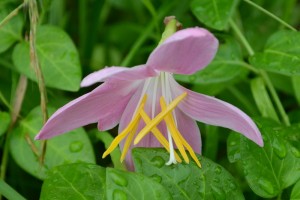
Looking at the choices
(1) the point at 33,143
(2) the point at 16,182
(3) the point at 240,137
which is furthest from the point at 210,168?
(2) the point at 16,182

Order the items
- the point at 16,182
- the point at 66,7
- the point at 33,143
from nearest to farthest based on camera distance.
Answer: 1. the point at 33,143
2. the point at 16,182
3. the point at 66,7

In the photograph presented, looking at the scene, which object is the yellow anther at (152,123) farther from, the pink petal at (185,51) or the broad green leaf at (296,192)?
the broad green leaf at (296,192)

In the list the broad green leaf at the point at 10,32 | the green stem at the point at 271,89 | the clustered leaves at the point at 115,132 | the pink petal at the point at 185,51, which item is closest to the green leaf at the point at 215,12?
the clustered leaves at the point at 115,132

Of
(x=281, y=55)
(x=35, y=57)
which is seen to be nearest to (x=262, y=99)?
(x=281, y=55)

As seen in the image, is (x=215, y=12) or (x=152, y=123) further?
(x=215, y=12)

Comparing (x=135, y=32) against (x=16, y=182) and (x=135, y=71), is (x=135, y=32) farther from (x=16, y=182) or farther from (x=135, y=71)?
(x=135, y=71)

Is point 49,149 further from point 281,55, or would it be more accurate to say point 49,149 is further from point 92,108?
point 281,55
